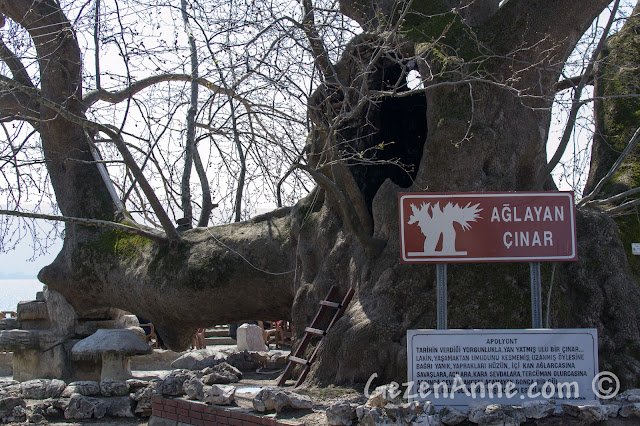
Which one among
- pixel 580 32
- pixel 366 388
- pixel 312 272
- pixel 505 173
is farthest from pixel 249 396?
pixel 580 32

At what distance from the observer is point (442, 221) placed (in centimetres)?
658

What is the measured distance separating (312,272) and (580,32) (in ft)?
15.1

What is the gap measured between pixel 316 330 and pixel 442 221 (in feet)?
9.52

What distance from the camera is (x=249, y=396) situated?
315 inches

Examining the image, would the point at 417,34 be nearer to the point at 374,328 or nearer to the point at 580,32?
the point at 580,32

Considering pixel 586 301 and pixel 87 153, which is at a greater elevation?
pixel 87 153

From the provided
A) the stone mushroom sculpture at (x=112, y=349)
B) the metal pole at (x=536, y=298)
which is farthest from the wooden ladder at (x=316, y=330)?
the stone mushroom sculpture at (x=112, y=349)

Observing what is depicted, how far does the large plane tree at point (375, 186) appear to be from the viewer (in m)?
7.94

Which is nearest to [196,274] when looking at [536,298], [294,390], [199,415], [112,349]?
[112,349]

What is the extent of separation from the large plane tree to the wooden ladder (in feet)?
0.66

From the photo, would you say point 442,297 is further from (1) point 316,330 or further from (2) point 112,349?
(2) point 112,349

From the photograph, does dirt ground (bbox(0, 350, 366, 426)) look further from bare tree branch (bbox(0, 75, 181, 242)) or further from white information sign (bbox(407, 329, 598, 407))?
bare tree branch (bbox(0, 75, 181, 242))

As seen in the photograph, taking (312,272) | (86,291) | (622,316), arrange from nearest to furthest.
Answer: (622,316) → (312,272) → (86,291)
